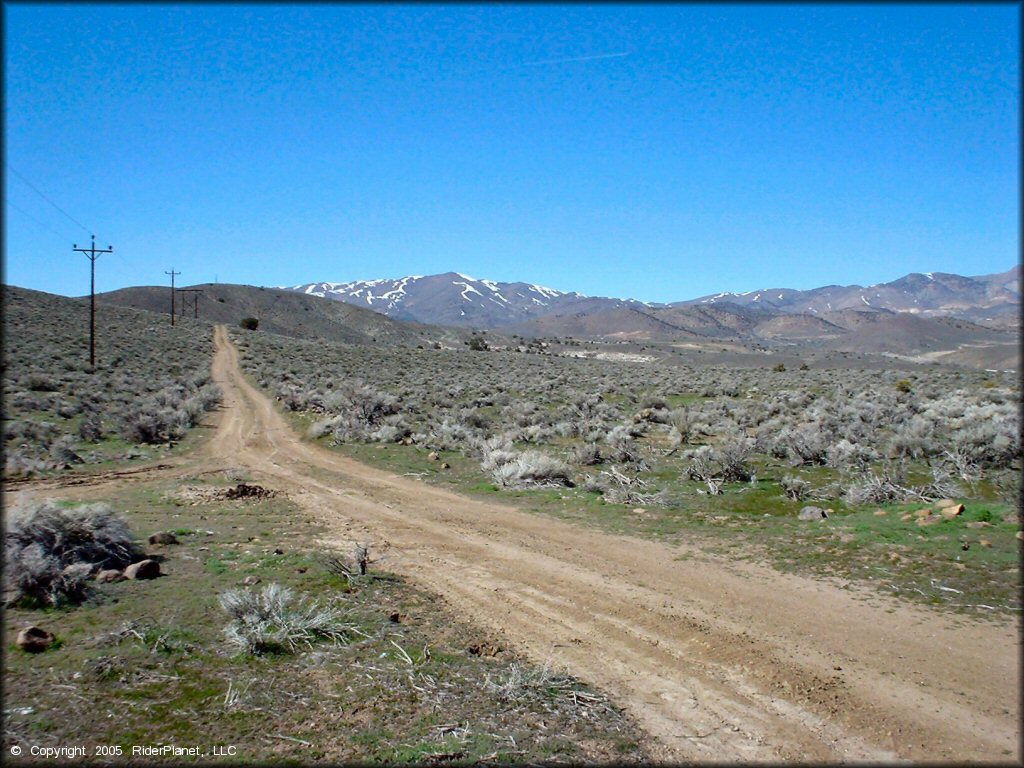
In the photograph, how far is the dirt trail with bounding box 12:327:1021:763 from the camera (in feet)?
16.2

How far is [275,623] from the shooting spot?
251 inches

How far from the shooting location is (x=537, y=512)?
12648mm

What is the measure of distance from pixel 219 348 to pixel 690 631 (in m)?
54.8

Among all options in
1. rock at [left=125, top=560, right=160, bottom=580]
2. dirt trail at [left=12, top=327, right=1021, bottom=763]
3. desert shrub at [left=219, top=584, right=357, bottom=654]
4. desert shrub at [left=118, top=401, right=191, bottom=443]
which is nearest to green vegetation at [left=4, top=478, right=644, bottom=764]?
desert shrub at [left=219, top=584, right=357, bottom=654]

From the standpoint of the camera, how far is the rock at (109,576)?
7289 millimetres

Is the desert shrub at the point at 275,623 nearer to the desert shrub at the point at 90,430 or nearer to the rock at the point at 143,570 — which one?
the rock at the point at 143,570

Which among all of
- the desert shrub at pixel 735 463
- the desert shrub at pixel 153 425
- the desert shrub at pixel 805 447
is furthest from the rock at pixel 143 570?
the desert shrub at pixel 805 447

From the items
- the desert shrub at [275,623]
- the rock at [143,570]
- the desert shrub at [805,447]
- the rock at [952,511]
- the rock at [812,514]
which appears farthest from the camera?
the desert shrub at [805,447]

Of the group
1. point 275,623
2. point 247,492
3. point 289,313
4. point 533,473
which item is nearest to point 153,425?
point 247,492

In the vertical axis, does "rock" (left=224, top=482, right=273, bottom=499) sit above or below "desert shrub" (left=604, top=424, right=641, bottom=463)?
below

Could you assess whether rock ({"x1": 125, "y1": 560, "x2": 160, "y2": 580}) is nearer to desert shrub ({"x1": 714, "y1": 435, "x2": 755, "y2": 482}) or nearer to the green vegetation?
the green vegetation

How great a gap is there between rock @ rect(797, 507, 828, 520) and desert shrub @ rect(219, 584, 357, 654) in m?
8.80

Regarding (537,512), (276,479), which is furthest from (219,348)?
(537,512)

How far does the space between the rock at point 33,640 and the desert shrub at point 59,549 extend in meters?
0.83
